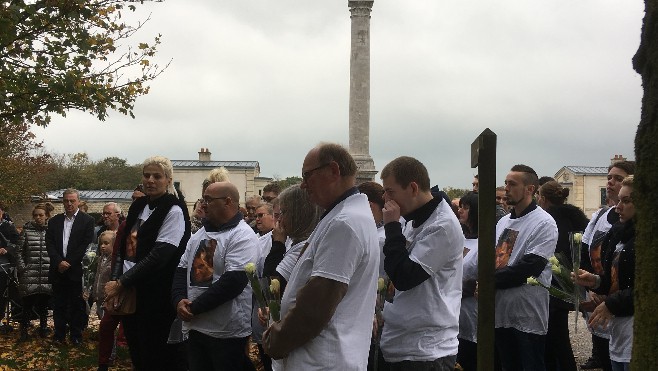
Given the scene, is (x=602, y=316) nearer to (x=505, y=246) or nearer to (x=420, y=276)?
(x=420, y=276)

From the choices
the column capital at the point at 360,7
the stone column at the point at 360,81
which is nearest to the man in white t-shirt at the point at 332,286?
the stone column at the point at 360,81

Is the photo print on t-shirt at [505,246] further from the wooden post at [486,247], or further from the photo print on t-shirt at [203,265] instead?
the wooden post at [486,247]

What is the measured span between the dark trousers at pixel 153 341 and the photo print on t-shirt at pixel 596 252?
3.87 metres

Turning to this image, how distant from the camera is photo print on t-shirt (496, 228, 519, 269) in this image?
304 inches

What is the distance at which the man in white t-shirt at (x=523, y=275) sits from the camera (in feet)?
24.5

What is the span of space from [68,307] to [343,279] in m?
10.3

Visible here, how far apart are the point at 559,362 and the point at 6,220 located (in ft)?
35.5

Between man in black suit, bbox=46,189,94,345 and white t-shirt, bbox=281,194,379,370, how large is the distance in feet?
32.5

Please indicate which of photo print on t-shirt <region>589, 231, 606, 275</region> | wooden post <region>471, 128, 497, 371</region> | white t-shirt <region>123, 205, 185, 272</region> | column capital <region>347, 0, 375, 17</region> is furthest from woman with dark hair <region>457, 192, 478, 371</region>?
column capital <region>347, 0, 375, 17</region>

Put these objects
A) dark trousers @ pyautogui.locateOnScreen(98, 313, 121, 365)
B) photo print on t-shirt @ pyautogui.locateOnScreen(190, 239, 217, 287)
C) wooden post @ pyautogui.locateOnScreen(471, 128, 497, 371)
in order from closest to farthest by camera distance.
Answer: wooden post @ pyautogui.locateOnScreen(471, 128, 497, 371), photo print on t-shirt @ pyautogui.locateOnScreen(190, 239, 217, 287), dark trousers @ pyautogui.locateOnScreen(98, 313, 121, 365)

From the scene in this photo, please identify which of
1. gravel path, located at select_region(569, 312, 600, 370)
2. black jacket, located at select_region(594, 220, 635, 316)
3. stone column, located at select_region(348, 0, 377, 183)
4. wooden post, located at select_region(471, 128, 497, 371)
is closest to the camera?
wooden post, located at select_region(471, 128, 497, 371)

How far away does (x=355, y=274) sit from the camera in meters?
4.08

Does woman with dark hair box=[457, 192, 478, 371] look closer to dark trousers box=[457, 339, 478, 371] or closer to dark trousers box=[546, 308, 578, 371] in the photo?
dark trousers box=[457, 339, 478, 371]

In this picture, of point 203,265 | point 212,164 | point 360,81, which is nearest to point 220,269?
point 203,265
